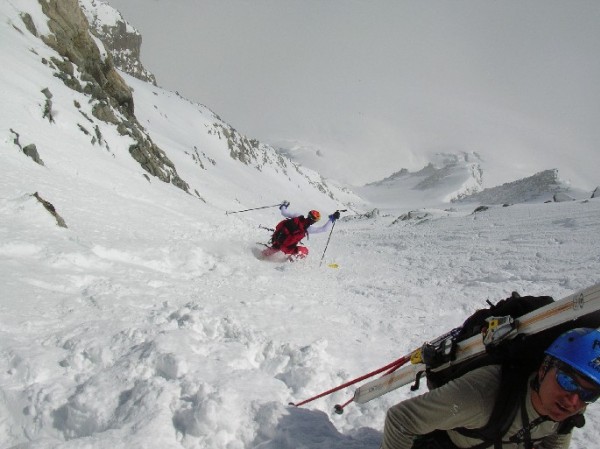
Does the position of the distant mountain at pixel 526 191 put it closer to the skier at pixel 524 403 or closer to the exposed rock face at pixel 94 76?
the exposed rock face at pixel 94 76

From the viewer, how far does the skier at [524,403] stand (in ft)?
7.78

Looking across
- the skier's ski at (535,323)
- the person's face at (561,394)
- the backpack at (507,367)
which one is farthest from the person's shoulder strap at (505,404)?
the skier's ski at (535,323)

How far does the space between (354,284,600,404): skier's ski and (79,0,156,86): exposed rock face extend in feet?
429

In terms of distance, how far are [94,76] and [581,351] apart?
36758mm

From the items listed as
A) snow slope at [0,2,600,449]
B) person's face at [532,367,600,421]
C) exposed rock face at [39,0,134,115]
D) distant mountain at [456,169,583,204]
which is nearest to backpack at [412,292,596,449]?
person's face at [532,367,600,421]

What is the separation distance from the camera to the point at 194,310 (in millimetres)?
5984

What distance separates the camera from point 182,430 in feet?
12.3

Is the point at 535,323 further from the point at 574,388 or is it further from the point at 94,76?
the point at 94,76

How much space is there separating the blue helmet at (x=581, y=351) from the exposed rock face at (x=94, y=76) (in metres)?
26.1

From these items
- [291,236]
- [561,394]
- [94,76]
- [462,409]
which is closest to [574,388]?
[561,394]

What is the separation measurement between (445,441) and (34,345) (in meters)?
4.29

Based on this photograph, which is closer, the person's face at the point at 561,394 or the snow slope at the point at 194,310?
the person's face at the point at 561,394

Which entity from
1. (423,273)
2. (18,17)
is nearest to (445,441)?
(423,273)

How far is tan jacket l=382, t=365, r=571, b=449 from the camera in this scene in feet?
8.52
